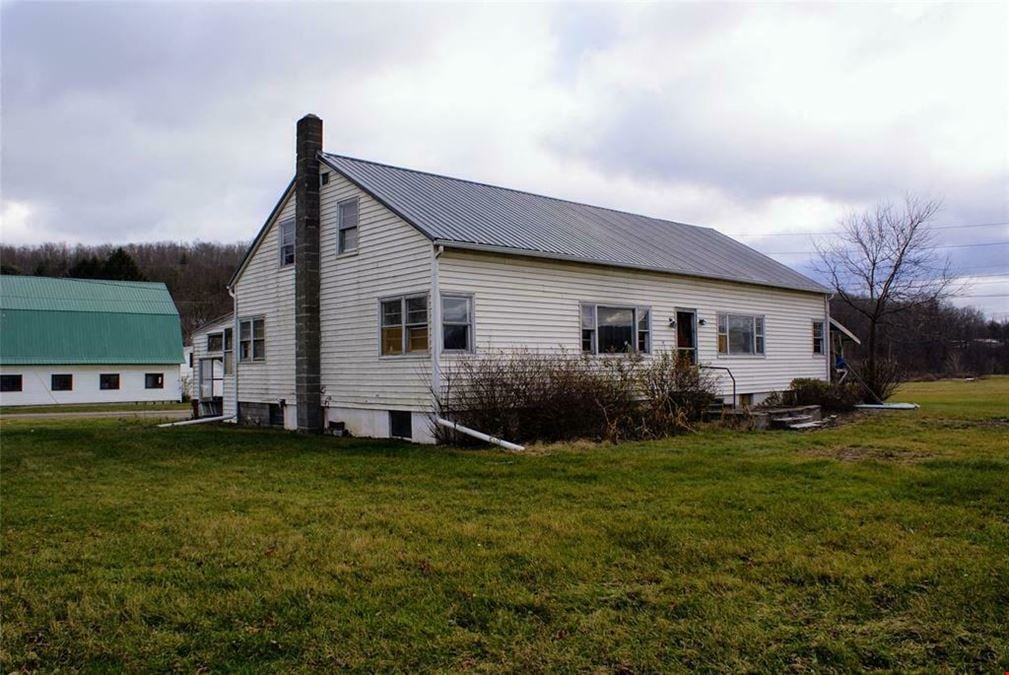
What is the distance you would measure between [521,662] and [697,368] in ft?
40.5

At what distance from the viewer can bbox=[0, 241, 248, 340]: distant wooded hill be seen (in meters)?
63.2

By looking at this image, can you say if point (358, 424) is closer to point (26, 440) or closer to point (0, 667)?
point (26, 440)

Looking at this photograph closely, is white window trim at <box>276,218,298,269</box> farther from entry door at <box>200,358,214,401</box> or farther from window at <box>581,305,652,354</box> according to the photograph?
entry door at <box>200,358,214,401</box>

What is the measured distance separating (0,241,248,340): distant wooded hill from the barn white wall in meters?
23.0

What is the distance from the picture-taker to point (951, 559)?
5527 mm

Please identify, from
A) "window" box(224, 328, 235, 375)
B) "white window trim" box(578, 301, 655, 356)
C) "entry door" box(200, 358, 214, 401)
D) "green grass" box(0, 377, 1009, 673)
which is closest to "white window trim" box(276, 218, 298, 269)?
"window" box(224, 328, 235, 375)

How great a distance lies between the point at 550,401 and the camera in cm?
1347

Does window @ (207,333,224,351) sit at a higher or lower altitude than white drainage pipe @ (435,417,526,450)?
higher

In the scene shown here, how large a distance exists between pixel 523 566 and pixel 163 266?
88.8 meters

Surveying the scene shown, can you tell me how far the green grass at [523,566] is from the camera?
4172mm

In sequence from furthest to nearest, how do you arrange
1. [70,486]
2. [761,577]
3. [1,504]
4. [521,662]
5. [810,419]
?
1. [810,419]
2. [70,486]
3. [1,504]
4. [761,577]
5. [521,662]

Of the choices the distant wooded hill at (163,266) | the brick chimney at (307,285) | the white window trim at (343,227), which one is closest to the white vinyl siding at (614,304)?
the white window trim at (343,227)

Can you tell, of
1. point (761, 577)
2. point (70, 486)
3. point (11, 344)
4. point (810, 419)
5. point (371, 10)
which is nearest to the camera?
point (761, 577)

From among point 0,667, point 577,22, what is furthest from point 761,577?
point 577,22
